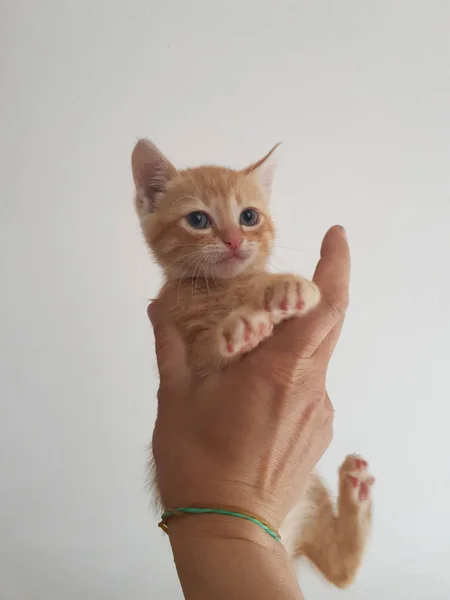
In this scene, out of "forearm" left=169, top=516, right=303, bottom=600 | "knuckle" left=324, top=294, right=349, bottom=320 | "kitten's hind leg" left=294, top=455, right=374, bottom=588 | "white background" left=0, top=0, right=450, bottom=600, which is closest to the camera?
"forearm" left=169, top=516, right=303, bottom=600

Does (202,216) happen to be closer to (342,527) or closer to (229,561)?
(229,561)

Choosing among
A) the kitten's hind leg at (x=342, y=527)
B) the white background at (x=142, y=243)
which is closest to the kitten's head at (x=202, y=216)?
the white background at (x=142, y=243)

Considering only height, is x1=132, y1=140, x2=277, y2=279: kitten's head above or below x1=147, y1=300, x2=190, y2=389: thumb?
above

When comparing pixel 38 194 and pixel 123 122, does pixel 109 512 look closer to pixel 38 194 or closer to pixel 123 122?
pixel 38 194

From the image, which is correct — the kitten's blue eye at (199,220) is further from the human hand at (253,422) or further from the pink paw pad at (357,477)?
the pink paw pad at (357,477)

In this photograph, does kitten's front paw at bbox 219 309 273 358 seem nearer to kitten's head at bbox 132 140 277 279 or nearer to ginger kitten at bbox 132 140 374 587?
ginger kitten at bbox 132 140 374 587

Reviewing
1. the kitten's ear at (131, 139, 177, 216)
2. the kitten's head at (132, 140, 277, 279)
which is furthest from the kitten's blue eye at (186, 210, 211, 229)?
the kitten's ear at (131, 139, 177, 216)
